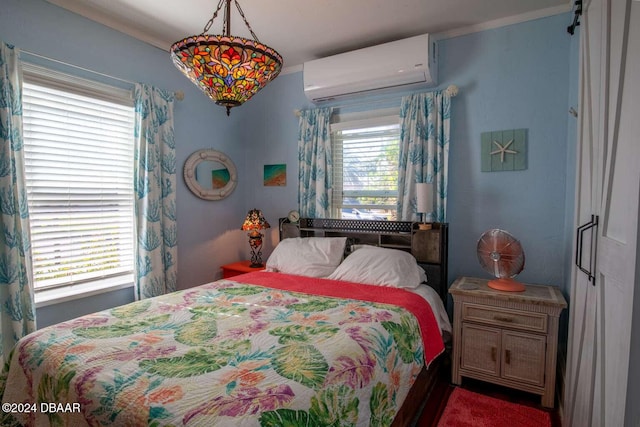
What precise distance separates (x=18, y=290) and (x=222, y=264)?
1.83m

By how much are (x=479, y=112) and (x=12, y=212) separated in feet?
11.2

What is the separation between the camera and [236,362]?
53.4 inches

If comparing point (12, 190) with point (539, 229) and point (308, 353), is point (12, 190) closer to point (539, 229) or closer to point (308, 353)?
point (308, 353)

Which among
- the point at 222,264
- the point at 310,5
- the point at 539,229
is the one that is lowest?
the point at 222,264

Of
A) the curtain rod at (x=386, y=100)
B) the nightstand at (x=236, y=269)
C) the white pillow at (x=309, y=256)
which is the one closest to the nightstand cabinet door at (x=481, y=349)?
the white pillow at (x=309, y=256)

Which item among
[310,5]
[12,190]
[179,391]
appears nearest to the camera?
[179,391]

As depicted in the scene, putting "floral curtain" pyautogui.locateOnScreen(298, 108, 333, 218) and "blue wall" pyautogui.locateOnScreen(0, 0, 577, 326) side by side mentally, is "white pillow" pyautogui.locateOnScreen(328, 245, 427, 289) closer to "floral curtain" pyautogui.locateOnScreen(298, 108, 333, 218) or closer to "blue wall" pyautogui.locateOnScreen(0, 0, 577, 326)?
"blue wall" pyautogui.locateOnScreen(0, 0, 577, 326)

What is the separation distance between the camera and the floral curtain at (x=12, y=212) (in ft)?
6.76

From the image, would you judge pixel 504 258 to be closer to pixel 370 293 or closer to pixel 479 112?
pixel 370 293

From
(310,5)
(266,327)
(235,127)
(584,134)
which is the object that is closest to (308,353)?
(266,327)

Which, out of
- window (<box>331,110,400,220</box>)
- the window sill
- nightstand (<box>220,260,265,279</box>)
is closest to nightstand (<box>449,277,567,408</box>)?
window (<box>331,110,400,220</box>)

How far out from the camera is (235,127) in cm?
388

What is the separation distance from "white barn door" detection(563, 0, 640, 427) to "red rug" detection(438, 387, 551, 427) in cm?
31

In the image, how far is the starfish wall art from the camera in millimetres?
2580
